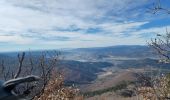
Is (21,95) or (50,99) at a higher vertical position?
(21,95)

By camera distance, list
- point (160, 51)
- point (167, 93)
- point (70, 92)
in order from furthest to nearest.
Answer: point (70, 92) < point (167, 93) < point (160, 51)

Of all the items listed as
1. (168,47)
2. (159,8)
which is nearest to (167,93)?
(168,47)

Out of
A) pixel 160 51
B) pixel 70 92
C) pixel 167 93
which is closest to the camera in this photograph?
pixel 160 51

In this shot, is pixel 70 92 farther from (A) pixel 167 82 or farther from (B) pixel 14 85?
(B) pixel 14 85

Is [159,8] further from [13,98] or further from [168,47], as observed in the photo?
[13,98]

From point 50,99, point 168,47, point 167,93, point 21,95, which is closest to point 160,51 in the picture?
point 168,47

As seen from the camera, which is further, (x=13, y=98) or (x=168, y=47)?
(x=168, y=47)

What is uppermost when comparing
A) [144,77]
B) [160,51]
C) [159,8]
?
[159,8]

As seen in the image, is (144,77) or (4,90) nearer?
(4,90)

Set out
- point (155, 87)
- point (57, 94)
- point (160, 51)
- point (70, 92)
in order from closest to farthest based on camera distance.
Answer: point (160, 51) → point (155, 87) → point (57, 94) → point (70, 92)
